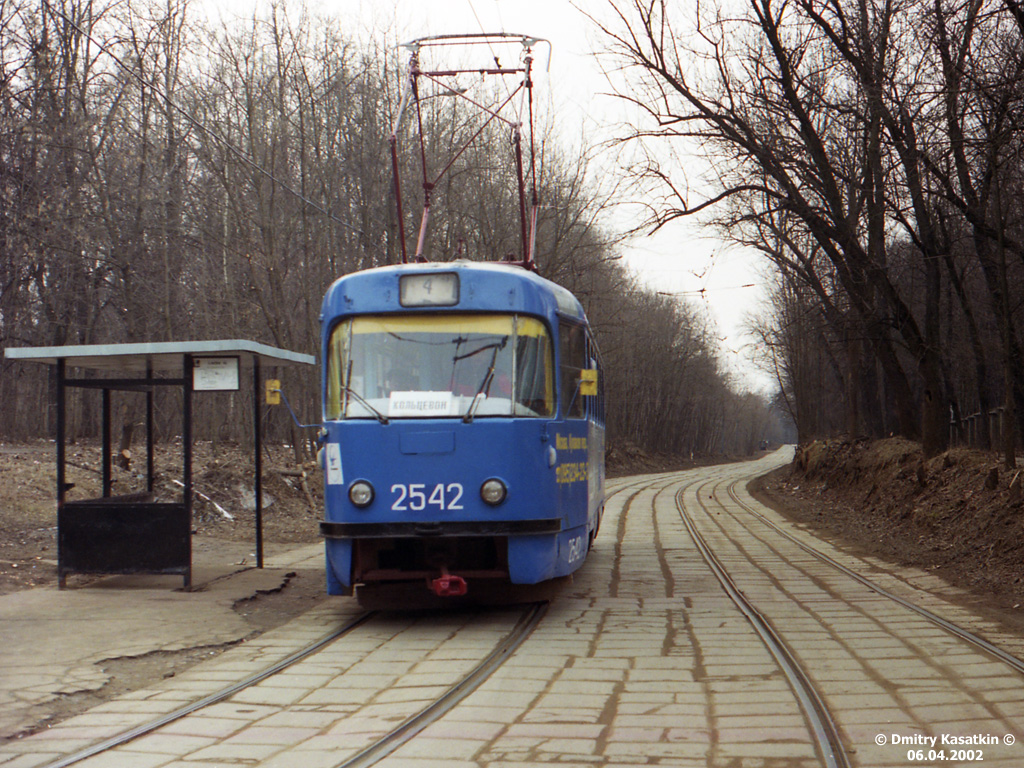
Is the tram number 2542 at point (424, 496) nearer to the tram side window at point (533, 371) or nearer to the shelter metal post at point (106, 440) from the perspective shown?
the tram side window at point (533, 371)

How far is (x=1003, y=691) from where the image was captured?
251 inches

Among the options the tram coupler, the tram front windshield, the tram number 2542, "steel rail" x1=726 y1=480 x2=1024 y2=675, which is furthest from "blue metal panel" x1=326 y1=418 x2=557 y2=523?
"steel rail" x1=726 y1=480 x2=1024 y2=675

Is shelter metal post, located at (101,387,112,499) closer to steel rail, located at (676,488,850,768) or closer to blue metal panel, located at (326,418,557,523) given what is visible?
blue metal panel, located at (326,418,557,523)

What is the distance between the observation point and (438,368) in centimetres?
910

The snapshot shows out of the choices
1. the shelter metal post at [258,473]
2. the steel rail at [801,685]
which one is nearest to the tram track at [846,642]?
the steel rail at [801,685]

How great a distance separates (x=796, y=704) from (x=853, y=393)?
93.9 feet

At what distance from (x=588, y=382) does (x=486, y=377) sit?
1.35 m

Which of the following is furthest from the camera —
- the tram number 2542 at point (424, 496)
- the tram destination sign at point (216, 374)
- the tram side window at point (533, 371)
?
the tram destination sign at point (216, 374)

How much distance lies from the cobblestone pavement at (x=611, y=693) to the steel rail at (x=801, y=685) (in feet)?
0.19

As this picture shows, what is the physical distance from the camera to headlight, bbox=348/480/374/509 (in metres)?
8.79

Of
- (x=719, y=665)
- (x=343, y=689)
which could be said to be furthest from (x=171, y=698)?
(x=719, y=665)

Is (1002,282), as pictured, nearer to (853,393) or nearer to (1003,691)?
(1003,691)

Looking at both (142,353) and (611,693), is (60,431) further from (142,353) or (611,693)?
(611,693)

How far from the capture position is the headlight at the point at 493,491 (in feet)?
28.8
